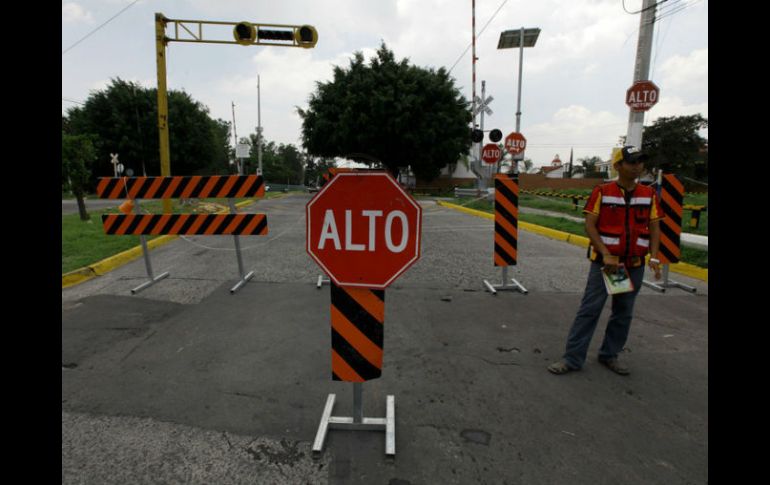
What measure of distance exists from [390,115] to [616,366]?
28.2 meters

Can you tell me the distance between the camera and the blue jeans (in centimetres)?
322

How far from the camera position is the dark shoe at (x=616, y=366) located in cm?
328

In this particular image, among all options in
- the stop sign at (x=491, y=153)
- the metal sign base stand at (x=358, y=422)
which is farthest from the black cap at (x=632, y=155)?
the stop sign at (x=491, y=153)

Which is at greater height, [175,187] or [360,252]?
[175,187]

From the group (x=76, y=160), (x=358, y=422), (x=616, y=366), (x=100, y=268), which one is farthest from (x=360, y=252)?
(x=76, y=160)

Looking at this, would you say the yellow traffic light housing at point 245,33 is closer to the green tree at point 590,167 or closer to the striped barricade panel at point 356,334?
the striped barricade panel at point 356,334

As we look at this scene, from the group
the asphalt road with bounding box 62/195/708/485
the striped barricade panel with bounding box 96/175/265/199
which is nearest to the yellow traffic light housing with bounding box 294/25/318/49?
the striped barricade panel with bounding box 96/175/265/199

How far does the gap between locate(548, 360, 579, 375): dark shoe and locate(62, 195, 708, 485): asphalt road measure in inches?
3.1

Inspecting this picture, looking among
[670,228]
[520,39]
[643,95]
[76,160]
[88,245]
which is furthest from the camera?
[520,39]

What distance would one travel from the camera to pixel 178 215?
5312mm

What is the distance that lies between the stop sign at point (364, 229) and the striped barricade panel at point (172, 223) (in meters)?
3.30

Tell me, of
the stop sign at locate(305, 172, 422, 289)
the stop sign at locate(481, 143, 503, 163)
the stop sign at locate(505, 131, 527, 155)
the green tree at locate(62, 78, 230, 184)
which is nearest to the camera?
the stop sign at locate(305, 172, 422, 289)

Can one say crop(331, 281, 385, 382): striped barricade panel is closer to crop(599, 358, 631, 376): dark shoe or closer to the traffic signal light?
crop(599, 358, 631, 376): dark shoe

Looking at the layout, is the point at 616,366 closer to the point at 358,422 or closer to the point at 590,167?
the point at 358,422
